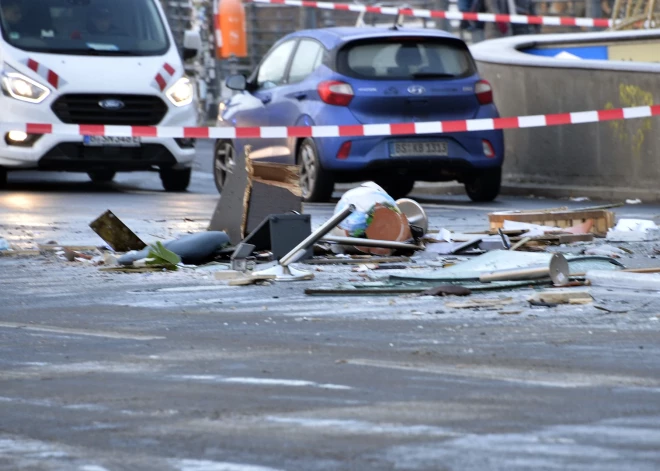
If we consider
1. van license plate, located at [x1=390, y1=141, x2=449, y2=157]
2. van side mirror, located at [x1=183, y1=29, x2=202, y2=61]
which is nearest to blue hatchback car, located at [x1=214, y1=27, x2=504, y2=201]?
van license plate, located at [x1=390, y1=141, x2=449, y2=157]

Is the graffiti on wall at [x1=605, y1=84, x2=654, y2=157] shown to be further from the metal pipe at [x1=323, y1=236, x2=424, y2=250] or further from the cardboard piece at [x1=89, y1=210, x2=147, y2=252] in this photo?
the cardboard piece at [x1=89, y1=210, x2=147, y2=252]

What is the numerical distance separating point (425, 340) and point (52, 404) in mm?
1883

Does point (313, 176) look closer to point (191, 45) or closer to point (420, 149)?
A: point (420, 149)

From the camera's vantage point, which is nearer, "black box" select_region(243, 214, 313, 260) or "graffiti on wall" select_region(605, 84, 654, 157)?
"black box" select_region(243, 214, 313, 260)

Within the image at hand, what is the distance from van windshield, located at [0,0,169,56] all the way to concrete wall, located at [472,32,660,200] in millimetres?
→ 3713

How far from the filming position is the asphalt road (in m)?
4.61

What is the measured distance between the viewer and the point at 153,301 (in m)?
8.55

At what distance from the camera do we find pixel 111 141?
18.1 metres

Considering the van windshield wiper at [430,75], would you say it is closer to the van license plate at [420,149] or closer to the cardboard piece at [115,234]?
the van license plate at [420,149]

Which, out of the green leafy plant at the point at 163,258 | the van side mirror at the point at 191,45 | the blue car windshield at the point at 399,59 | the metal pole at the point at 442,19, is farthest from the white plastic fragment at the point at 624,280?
the metal pole at the point at 442,19

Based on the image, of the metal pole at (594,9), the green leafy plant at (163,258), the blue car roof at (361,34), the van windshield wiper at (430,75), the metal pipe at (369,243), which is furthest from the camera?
the metal pole at (594,9)

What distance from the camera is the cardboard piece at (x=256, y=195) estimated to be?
1123 cm

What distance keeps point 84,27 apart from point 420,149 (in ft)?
14.7

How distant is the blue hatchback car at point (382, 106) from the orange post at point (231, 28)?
12870 mm
